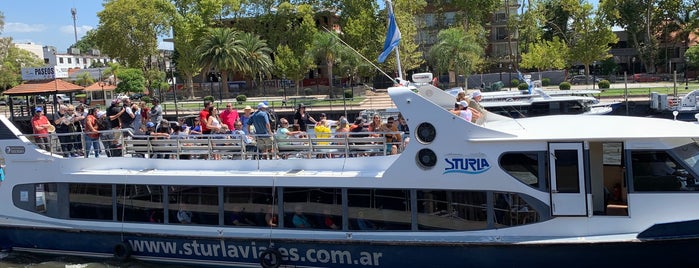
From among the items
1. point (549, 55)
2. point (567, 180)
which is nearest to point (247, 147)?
point (567, 180)

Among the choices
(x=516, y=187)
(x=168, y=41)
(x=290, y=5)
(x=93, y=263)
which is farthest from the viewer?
(x=168, y=41)

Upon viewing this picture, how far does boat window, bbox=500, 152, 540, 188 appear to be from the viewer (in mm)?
8352

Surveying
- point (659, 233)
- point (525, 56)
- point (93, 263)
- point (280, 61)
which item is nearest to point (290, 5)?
point (280, 61)

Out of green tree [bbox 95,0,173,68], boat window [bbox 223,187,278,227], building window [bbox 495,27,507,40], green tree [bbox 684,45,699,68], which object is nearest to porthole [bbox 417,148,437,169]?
boat window [bbox 223,187,278,227]

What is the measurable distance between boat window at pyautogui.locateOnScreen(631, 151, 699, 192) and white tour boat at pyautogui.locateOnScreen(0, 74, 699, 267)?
0.06 ft

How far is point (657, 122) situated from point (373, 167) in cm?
409

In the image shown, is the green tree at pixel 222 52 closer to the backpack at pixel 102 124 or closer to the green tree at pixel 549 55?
the green tree at pixel 549 55

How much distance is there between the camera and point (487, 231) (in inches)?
340

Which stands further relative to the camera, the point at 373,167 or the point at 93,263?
the point at 93,263

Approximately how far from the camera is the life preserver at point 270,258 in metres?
9.62

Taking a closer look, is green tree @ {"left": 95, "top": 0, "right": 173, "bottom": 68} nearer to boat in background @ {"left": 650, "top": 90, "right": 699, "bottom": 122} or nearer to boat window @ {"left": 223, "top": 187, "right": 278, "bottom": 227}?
boat in background @ {"left": 650, "top": 90, "right": 699, "bottom": 122}

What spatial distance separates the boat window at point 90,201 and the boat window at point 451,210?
5466 mm

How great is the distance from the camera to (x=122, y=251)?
Result: 1061 centimetres

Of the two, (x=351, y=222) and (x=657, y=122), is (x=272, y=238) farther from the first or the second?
(x=657, y=122)
